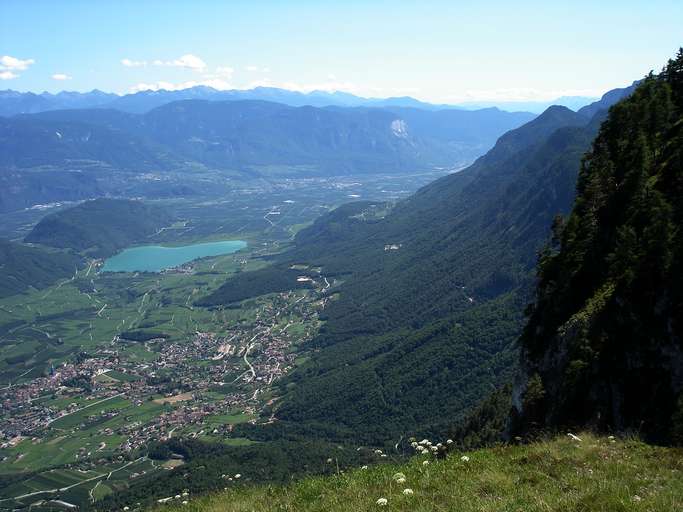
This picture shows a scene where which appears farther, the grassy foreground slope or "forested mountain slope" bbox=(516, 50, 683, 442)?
"forested mountain slope" bbox=(516, 50, 683, 442)

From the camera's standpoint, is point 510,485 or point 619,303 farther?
point 619,303

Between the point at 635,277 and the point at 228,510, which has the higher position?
the point at 635,277

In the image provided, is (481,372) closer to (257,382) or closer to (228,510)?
(257,382)

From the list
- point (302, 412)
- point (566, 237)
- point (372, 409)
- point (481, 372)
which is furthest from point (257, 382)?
point (566, 237)

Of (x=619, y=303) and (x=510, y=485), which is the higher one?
(x=619, y=303)

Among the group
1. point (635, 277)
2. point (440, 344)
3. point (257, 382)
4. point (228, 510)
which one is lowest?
point (257, 382)
